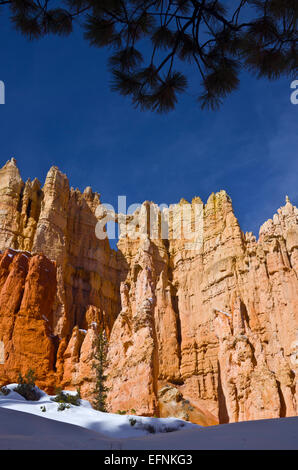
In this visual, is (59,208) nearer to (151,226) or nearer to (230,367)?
(151,226)

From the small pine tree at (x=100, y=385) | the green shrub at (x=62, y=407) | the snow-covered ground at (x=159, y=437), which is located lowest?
the snow-covered ground at (x=159, y=437)

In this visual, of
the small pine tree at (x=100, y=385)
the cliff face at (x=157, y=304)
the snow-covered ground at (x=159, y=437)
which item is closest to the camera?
the snow-covered ground at (x=159, y=437)

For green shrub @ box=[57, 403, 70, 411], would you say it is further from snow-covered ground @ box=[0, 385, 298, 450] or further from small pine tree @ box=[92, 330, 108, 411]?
small pine tree @ box=[92, 330, 108, 411]

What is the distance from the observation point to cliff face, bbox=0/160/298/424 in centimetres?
2853

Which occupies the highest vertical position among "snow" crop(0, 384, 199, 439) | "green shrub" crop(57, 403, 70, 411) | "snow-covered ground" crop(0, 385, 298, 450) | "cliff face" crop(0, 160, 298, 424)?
"cliff face" crop(0, 160, 298, 424)

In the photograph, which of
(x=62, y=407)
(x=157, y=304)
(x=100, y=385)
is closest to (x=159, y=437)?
(x=62, y=407)

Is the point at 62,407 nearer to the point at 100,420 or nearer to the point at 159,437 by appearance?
the point at 100,420

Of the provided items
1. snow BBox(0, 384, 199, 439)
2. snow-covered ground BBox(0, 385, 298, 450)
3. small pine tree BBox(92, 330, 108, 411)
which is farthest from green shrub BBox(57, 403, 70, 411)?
small pine tree BBox(92, 330, 108, 411)

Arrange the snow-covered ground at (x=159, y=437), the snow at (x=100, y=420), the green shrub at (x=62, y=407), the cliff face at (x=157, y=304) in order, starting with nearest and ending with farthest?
the snow-covered ground at (x=159, y=437) < the snow at (x=100, y=420) < the green shrub at (x=62, y=407) < the cliff face at (x=157, y=304)

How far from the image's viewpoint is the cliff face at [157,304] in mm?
28531

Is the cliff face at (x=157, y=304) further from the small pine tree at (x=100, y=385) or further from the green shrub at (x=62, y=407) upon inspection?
the green shrub at (x=62, y=407)

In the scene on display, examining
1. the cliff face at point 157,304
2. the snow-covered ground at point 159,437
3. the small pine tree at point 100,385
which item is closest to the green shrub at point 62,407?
the snow-covered ground at point 159,437

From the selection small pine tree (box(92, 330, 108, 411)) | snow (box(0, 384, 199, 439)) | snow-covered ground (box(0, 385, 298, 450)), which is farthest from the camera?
small pine tree (box(92, 330, 108, 411))

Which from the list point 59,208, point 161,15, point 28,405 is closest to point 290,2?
point 161,15
